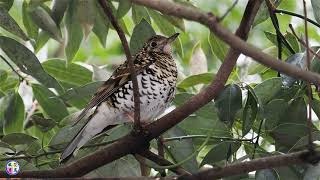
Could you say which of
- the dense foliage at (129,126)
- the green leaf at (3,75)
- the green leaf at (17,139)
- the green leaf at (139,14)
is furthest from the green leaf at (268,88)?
the green leaf at (3,75)

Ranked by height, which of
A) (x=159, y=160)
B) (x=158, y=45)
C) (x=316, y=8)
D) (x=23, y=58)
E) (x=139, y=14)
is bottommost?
(x=159, y=160)

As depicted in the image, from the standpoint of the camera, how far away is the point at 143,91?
2979mm

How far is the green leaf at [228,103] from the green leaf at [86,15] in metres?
0.62

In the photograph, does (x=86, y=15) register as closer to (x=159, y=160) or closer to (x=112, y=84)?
(x=112, y=84)

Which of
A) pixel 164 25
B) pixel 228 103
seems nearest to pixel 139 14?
pixel 164 25

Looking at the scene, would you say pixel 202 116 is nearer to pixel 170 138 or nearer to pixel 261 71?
pixel 170 138

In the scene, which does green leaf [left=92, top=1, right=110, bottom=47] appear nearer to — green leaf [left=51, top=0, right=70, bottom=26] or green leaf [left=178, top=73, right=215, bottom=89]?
green leaf [left=51, top=0, right=70, bottom=26]

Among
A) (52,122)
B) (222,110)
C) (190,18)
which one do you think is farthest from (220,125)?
(190,18)

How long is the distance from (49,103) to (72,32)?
0.37 m

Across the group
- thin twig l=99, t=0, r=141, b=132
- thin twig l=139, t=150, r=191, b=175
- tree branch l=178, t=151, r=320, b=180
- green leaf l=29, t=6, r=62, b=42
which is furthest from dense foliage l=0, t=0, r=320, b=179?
tree branch l=178, t=151, r=320, b=180

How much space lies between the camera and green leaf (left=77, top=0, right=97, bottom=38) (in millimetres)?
2664

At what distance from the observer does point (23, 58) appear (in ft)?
8.36

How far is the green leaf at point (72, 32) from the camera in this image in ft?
8.71

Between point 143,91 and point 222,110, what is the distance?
0.69 metres
